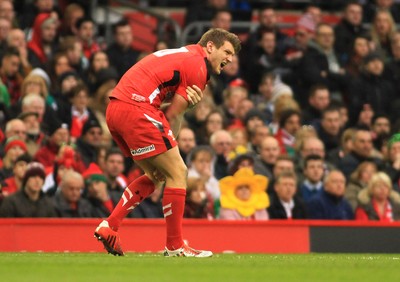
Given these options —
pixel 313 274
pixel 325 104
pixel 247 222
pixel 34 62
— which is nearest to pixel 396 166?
pixel 325 104

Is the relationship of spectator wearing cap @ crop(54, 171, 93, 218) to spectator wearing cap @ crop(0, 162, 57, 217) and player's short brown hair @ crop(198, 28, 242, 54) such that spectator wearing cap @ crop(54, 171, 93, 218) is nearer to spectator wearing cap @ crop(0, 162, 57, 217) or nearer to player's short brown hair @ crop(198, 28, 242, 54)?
spectator wearing cap @ crop(0, 162, 57, 217)

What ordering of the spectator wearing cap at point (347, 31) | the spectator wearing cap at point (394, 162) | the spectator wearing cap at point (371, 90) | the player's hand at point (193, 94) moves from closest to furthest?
the player's hand at point (193, 94)
the spectator wearing cap at point (394, 162)
the spectator wearing cap at point (371, 90)
the spectator wearing cap at point (347, 31)

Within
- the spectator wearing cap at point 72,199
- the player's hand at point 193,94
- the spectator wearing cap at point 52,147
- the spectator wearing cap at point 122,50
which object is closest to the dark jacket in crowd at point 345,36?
the spectator wearing cap at point 122,50

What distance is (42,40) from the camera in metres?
20.0

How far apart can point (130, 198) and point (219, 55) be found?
5.09 feet

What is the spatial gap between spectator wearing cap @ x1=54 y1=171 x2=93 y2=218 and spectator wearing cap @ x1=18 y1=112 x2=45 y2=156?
1308 millimetres

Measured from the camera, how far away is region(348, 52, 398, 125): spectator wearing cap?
72.0 ft

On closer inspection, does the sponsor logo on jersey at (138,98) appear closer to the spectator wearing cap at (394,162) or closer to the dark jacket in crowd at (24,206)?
the dark jacket in crowd at (24,206)

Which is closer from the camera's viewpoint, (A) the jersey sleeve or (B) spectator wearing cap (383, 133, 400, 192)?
(A) the jersey sleeve

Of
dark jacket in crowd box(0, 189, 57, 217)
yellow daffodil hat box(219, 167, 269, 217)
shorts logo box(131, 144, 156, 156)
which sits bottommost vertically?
yellow daffodil hat box(219, 167, 269, 217)

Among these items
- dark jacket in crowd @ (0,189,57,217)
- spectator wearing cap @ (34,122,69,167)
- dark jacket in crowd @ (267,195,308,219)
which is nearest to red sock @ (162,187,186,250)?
dark jacket in crowd @ (0,189,57,217)

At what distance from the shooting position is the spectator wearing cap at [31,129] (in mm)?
17502

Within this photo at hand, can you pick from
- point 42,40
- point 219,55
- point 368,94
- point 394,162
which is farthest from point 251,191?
point 368,94

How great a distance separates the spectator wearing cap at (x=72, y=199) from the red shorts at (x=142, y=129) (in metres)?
3.64
